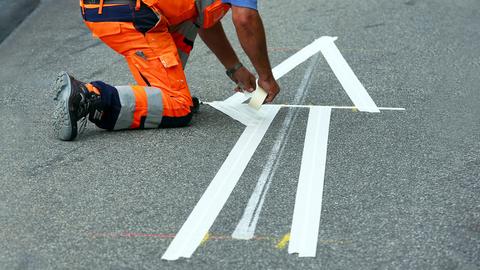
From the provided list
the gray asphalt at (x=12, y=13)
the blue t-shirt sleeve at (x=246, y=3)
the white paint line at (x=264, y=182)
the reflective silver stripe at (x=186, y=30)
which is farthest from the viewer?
the gray asphalt at (x=12, y=13)

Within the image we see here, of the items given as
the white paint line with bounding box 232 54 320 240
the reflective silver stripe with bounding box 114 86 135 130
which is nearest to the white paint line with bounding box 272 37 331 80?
the white paint line with bounding box 232 54 320 240

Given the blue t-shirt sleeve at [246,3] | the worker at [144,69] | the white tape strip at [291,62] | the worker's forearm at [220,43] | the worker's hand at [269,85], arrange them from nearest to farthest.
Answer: the blue t-shirt sleeve at [246,3]
the worker at [144,69]
the worker's hand at [269,85]
the worker's forearm at [220,43]
the white tape strip at [291,62]

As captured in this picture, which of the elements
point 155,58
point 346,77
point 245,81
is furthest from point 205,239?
point 346,77

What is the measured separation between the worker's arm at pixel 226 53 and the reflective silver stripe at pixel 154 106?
616 millimetres

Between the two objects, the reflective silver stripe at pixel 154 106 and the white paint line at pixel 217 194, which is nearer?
the white paint line at pixel 217 194

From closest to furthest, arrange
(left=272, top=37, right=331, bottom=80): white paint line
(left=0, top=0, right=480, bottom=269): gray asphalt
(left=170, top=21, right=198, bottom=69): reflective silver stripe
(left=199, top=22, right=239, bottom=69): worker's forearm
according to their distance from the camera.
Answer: (left=0, top=0, right=480, bottom=269): gray asphalt < (left=170, top=21, right=198, bottom=69): reflective silver stripe < (left=199, top=22, right=239, bottom=69): worker's forearm < (left=272, top=37, right=331, bottom=80): white paint line

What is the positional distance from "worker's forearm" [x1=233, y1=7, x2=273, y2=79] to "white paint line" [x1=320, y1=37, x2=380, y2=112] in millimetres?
951

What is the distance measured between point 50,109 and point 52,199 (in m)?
1.68

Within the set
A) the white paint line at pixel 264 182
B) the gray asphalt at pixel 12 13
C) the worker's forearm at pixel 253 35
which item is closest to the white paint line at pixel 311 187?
the white paint line at pixel 264 182

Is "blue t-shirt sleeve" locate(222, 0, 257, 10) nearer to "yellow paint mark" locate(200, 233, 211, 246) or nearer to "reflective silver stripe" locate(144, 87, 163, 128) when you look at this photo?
"reflective silver stripe" locate(144, 87, 163, 128)

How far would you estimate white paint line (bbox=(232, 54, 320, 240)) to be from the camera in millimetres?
4277

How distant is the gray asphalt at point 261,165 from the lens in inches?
159

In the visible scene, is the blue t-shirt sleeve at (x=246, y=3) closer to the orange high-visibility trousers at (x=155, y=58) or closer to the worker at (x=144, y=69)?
the worker at (x=144, y=69)

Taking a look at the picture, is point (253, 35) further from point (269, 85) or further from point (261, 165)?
point (261, 165)
